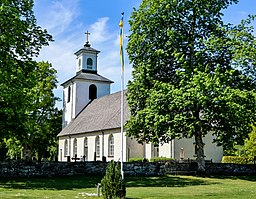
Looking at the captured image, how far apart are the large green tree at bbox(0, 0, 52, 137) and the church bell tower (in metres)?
33.3

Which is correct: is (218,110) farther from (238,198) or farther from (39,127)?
(39,127)

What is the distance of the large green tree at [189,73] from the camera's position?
89.8 feet

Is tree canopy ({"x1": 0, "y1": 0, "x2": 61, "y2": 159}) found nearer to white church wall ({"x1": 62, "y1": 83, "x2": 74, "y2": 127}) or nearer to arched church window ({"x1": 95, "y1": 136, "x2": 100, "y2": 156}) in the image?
arched church window ({"x1": 95, "y1": 136, "x2": 100, "y2": 156})

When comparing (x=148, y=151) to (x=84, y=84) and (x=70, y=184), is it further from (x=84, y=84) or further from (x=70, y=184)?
(x=70, y=184)

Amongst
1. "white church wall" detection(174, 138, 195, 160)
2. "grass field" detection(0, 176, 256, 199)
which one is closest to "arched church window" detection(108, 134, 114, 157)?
"white church wall" detection(174, 138, 195, 160)

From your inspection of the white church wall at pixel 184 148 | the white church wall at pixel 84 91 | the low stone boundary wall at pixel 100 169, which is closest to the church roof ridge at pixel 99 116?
the white church wall at pixel 84 91

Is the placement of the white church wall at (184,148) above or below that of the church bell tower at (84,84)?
below

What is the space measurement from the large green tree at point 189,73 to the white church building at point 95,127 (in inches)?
409

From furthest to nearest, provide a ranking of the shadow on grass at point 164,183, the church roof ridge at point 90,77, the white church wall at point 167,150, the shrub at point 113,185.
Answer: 1. the church roof ridge at point 90,77
2. the white church wall at point 167,150
3. the shadow on grass at point 164,183
4. the shrub at point 113,185

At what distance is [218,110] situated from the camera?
28.1 meters

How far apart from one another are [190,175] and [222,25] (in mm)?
11689

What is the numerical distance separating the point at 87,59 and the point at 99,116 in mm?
13067

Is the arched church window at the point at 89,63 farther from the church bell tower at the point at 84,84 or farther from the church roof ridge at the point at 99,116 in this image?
the church roof ridge at the point at 99,116

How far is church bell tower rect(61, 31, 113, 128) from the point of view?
60688mm
